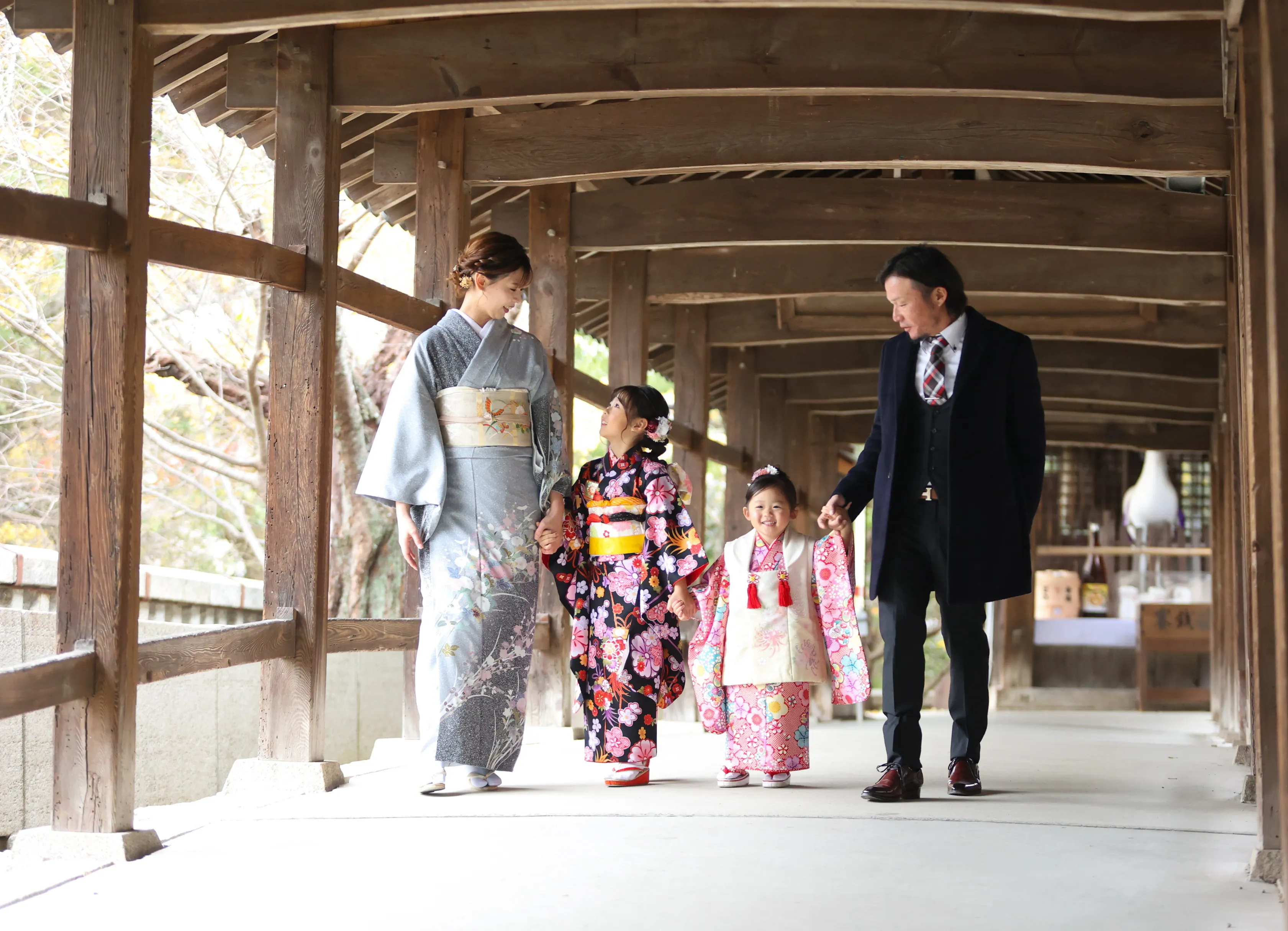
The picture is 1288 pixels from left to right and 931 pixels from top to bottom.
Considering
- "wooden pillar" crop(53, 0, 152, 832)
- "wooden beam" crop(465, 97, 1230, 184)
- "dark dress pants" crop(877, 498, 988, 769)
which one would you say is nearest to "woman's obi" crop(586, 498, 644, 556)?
"dark dress pants" crop(877, 498, 988, 769)

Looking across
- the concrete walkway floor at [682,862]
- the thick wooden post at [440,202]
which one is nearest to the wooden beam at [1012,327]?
the thick wooden post at [440,202]

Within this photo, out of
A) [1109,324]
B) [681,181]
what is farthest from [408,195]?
[1109,324]

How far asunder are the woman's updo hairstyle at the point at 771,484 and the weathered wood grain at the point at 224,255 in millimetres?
1674

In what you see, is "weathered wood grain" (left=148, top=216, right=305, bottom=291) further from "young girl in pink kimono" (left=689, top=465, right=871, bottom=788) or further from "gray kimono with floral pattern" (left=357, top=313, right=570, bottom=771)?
"young girl in pink kimono" (left=689, top=465, right=871, bottom=788)

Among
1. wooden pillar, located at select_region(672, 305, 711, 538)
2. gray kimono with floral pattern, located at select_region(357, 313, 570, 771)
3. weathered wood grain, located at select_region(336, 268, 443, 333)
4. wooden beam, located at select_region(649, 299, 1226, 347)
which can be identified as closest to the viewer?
gray kimono with floral pattern, located at select_region(357, 313, 570, 771)

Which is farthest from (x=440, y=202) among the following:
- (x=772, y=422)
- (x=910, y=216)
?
(x=772, y=422)

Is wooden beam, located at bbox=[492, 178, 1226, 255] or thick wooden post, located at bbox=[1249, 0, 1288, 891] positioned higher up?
wooden beam, located at bbox=[492, 178, 1226, 255]

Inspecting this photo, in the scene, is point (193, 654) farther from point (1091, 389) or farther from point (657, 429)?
point (1091, 389)

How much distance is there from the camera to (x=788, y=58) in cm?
492

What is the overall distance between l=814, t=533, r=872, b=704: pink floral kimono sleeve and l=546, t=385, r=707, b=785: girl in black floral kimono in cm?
41

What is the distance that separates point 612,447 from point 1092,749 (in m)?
2.87

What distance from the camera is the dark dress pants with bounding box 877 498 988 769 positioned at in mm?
4031

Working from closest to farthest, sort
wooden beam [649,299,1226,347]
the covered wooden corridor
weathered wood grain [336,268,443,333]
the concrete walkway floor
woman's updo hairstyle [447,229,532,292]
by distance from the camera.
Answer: the concrete walkway floor < the covered wooden corridor < woman's updo hairstyle [447,229,532,292] < weathered wood grain [336,268,443,333] < wooden beam [649,299,1226,347]

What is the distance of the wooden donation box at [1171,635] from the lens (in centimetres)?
1302
